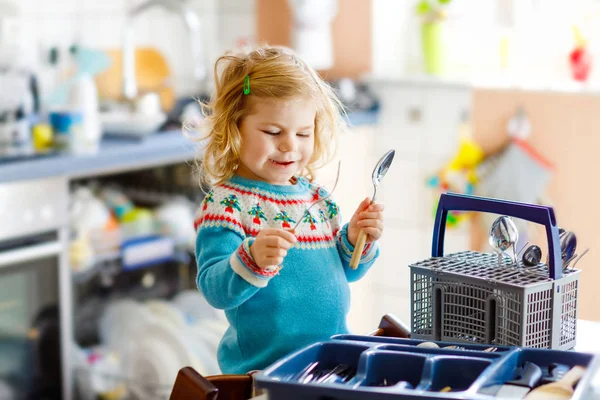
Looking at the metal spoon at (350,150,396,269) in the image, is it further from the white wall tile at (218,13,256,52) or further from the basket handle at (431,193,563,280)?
the white wall tile at (218,13,256,52)

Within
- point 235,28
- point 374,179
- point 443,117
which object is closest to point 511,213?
point 374,179

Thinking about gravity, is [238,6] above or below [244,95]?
above

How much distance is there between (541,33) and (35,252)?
199 centimetres

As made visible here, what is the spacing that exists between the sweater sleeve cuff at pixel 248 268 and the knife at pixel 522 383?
1.05 feet

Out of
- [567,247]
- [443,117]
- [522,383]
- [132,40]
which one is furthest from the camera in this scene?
[132,40]

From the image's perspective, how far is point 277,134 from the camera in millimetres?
1194

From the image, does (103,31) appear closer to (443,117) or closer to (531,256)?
(443,117)

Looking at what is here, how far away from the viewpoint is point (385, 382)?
96cm

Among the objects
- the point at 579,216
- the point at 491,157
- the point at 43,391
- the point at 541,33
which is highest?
the point at 541,33

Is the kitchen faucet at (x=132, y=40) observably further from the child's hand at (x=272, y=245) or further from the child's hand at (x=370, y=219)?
the child's hand at (x=272, y=245)

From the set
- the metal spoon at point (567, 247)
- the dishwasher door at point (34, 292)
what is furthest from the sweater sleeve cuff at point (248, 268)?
→ the dishwasher door at point (34, 292)

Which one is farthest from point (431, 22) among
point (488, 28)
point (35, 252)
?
point (35, 252)

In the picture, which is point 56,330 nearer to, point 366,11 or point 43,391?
point 43,391

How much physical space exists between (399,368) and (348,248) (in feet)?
1.06
